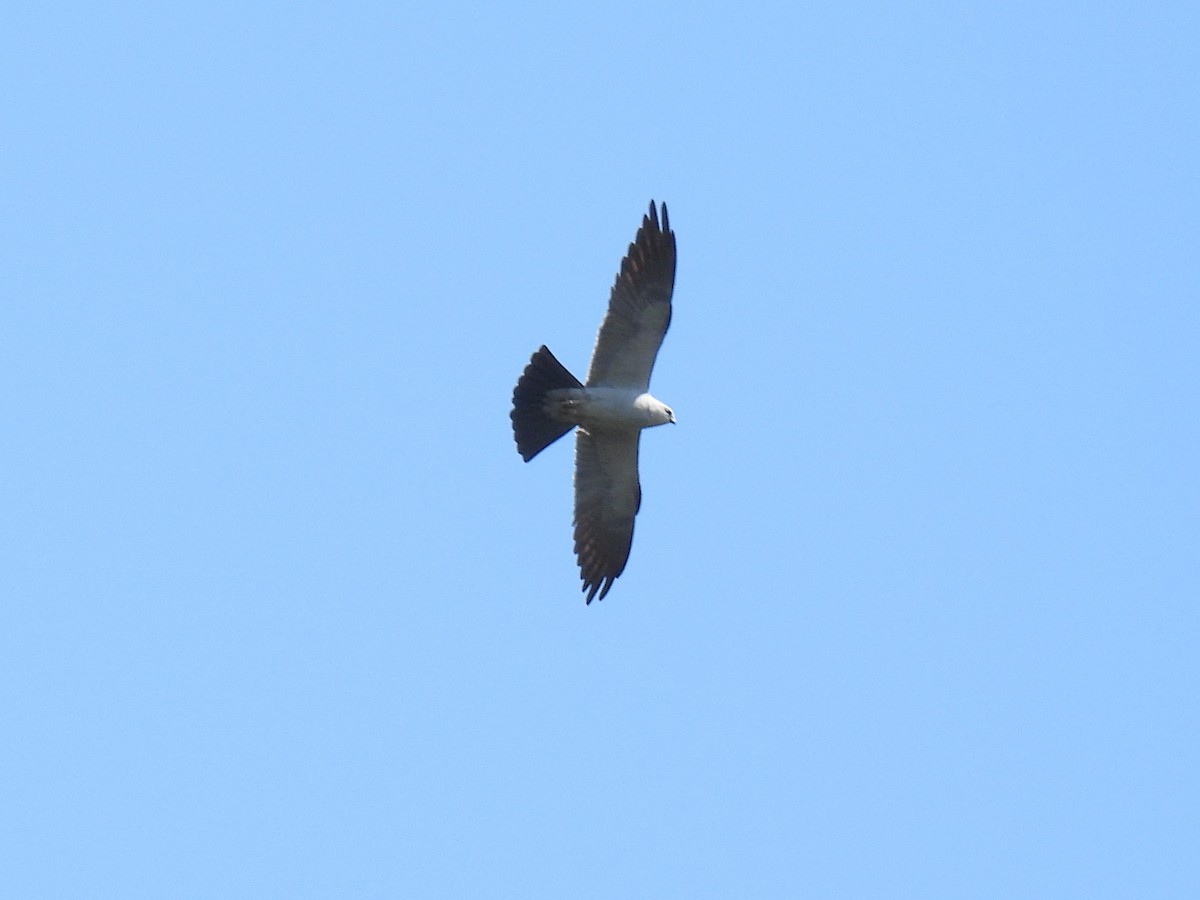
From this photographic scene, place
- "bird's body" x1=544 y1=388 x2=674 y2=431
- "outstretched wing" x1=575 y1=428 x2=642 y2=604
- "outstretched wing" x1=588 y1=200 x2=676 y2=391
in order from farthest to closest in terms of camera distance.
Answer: "outstretched wing" x1=575 y1=428 x2=642 y2=604 < "bird's body" x1=544 y1=388 x2=674 y2=431 < "outstretched wing" x1=588 y1=200 x2=676 y2=391

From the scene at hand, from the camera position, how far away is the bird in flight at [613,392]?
60.9 ft

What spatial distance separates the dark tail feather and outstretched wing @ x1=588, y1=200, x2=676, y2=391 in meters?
0.34

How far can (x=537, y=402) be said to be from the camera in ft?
62.2

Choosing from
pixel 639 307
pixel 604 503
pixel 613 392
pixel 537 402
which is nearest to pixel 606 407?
pixel 613 392

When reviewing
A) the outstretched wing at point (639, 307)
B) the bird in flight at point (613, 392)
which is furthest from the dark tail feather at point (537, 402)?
the outstretched wing at point (639, 307)

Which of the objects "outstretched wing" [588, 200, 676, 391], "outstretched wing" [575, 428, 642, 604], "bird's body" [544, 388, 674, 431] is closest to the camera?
"outstretched wing" [588, 200, 676, 391]

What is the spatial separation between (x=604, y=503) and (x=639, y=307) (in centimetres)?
217

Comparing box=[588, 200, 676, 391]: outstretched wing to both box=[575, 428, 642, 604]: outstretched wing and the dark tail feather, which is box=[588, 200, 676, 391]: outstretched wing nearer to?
the dark tail feather

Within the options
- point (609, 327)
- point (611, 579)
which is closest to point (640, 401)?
point (609, 327)

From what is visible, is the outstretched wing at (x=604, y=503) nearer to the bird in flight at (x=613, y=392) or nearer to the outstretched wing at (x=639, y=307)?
the bird in flight at (x=613, y=392)

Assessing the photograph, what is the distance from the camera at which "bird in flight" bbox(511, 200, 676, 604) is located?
18.6 meters

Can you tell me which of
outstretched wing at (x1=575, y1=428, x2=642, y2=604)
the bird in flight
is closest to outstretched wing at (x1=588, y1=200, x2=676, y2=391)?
the bird in flight

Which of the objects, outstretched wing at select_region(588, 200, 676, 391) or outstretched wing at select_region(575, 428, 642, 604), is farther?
outstretched wing at select_region(575, 428, 642, 604)

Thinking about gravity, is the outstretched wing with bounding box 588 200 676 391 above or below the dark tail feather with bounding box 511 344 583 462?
above
